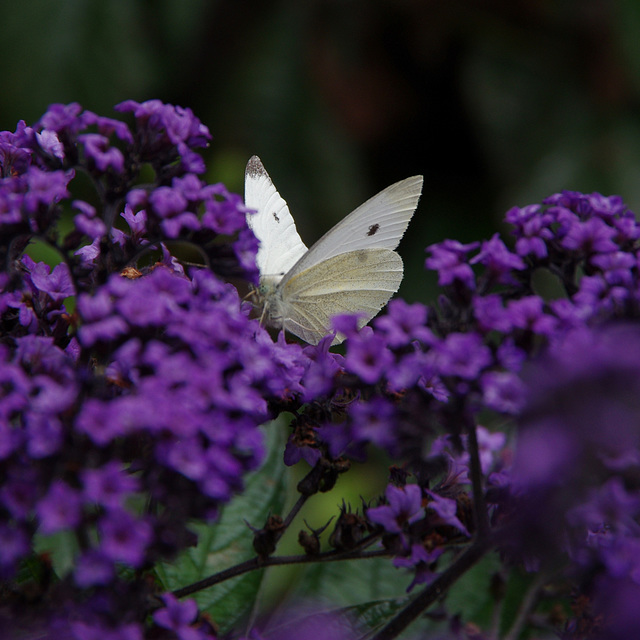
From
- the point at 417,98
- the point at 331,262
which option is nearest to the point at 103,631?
the point at 331,262

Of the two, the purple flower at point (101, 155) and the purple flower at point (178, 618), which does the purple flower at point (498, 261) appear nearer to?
the purple flower at point (101, 155)

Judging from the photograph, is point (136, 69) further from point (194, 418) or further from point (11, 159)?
point (194, 418)

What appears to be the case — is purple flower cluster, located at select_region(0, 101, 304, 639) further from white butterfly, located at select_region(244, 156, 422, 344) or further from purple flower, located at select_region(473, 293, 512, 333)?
white butterfly, located at select_region(244, 156, 422, 344)

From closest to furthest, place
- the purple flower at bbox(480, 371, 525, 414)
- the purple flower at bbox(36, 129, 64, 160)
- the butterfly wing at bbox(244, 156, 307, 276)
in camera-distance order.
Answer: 1. the purple flower at bbox(480, 371, 525, 414)
2. the purple flower at bbox(36, 129, 64, 160)
3. the butterfly wing at bbox(244, 156, 307, 276)

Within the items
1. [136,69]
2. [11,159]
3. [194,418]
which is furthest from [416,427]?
[136,69]

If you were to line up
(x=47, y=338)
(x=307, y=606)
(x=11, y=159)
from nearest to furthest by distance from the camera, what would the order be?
(x=47, y=338), (x=11, y=159), (x=307, y=606)

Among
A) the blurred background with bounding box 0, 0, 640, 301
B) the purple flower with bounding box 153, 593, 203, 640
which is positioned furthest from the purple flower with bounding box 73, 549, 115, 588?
the blurred background with bounding box 0, 0, 640, 301
